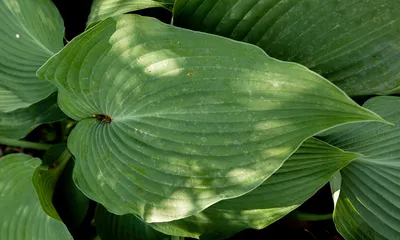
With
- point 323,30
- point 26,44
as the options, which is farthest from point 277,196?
point 26,44

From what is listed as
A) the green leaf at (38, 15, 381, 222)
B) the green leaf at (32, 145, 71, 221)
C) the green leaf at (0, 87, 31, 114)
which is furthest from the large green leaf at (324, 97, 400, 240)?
the green leaf at (0, 87, 31, 114)

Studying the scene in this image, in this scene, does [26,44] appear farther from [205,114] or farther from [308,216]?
[308,216]

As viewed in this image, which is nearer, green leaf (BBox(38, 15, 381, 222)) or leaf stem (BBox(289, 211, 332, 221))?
green leaf (BBox(38, 15, 381, 222))

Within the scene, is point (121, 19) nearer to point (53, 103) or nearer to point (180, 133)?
point (180, 133)

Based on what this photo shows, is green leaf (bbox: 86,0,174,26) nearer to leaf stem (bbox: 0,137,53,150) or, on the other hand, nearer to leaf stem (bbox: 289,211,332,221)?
leaf stem (bbox: 0,137,53,150)

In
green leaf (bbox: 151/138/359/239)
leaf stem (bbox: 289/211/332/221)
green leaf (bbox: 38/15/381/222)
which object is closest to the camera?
green leaf (bbox: 38/15/381/222)

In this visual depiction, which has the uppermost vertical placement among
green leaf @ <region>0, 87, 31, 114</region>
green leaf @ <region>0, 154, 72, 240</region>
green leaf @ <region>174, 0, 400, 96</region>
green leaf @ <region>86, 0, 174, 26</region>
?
green leaf @ <region>174, 0, 400, 96</region>

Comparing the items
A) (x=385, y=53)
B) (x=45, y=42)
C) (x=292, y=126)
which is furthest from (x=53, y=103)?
(x=385, y=53)
